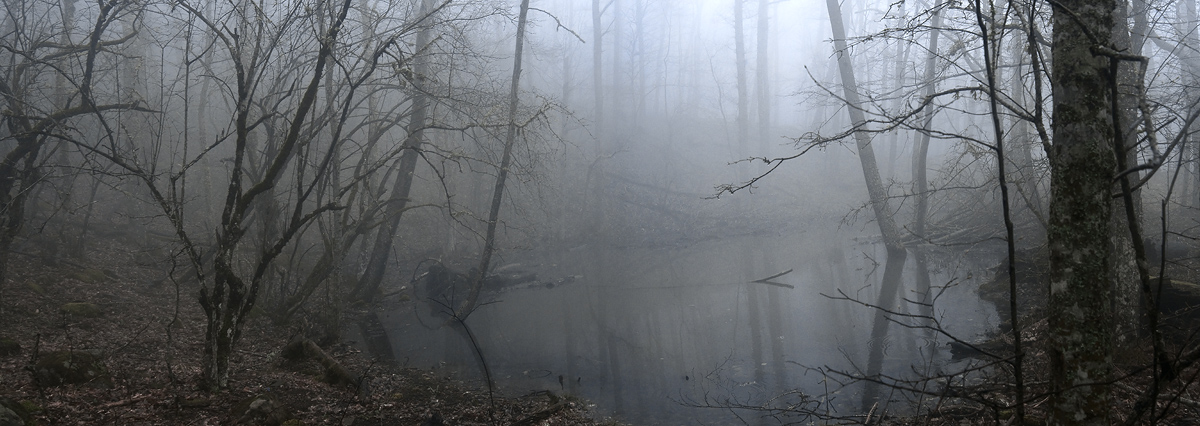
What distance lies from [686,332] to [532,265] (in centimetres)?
794

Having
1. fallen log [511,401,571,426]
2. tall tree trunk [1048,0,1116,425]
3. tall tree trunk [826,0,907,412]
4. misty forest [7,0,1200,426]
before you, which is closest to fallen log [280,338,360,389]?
misty forest [7,0,1200,426]

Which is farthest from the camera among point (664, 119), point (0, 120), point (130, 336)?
point (664, 119)

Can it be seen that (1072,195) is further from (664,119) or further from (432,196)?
(664,119)

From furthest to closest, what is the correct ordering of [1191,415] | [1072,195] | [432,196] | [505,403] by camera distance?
1. [432,196]
2. [505,403]
3. [1191,415]
4. [1072,195]

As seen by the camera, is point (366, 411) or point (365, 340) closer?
point (366, 411)

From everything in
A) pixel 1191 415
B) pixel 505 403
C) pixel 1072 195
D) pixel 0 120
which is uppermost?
pixel 0 120

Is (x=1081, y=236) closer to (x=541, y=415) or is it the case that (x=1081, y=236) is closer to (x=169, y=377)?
(x=541, y=415)

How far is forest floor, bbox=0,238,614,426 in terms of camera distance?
524 cm

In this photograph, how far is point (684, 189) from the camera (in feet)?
92.3

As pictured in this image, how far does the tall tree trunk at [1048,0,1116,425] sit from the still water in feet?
4.63

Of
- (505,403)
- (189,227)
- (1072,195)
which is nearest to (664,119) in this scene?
(189,227)

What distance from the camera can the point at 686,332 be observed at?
34.5ft

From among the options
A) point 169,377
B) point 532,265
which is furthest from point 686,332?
point 532,265

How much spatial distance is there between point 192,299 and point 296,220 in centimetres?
682
